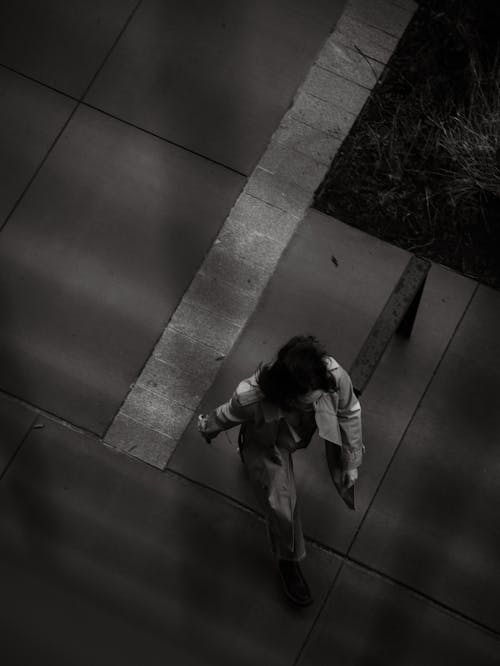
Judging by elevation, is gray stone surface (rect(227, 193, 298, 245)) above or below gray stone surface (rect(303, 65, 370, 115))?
below

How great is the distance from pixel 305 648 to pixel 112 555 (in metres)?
1.25

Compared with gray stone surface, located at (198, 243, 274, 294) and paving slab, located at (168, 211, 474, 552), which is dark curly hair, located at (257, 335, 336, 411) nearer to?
paving slab, located at (168, 211, 474, 552)

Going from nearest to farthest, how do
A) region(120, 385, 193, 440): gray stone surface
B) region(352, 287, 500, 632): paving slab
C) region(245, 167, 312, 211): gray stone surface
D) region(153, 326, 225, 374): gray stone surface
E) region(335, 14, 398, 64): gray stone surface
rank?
region(352, 287, 500, 632): paving slab, region(120, 385, 193, 440): gray stone surface, region(153, 326, 225, 374): gray stone surface, region(245, 167, 312, 211): gray stone surface, region(335, 14, 398, 64): gray stone surface

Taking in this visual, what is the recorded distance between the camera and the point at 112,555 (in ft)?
17.3

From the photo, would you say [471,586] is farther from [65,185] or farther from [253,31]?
[253,31]

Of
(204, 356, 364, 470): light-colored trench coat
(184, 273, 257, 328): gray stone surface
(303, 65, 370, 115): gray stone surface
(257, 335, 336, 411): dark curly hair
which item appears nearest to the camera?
(257, 335, 336, 411): dark curly hair

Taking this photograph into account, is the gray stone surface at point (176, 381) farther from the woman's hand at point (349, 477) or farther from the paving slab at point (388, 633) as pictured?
the paving slab at point (388, 633)

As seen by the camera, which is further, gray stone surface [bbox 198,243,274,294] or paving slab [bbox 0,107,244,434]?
gray stone surface [bbox 198,243,274,294]

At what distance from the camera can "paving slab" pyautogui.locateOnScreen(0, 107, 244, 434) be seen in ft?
18.4

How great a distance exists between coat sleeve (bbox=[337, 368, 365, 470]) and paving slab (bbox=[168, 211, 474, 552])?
35.6 inches

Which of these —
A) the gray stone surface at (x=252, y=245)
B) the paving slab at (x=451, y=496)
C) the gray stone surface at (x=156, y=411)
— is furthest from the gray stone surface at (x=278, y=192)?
the gray stone surface at (x=156, y=411)

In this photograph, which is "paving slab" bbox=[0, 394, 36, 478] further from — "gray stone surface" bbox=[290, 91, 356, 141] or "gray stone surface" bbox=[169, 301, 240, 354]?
"gray stone surface" bbox=[290, 91, 356, 141]

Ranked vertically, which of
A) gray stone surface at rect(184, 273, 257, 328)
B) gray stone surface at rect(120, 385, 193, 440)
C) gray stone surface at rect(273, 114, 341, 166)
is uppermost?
gray stone surface at rect(273, 114, 341, 166)

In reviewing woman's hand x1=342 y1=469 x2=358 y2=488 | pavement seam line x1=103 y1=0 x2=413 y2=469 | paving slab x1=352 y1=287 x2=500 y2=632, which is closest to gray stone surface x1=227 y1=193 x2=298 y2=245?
pavement seam line x1=103 y1=0 x2=413 y2=469
